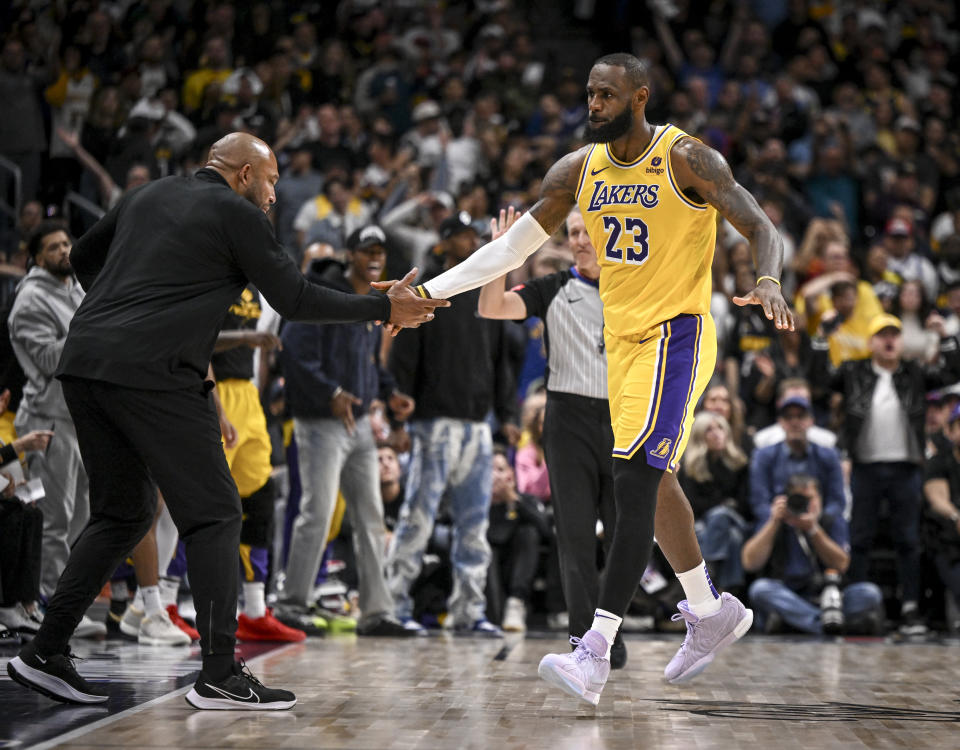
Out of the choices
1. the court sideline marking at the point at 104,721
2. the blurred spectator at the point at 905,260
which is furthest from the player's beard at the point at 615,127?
the blurred spectator at the point at 905,260

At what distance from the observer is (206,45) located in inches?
505

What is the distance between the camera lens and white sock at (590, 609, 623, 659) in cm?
435

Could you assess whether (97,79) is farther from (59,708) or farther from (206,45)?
(59,708)

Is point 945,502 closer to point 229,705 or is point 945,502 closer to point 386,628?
point 386,628

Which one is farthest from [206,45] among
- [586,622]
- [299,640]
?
[586,622]

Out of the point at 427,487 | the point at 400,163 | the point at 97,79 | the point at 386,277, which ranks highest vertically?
the point at 97,79

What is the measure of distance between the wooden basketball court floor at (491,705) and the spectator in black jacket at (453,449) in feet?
4.15

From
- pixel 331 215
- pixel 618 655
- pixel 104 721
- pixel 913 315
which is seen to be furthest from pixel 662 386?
pixel 913 315

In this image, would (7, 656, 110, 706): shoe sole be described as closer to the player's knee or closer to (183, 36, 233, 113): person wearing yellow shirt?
the player's knee

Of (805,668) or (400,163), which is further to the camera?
(400,163)

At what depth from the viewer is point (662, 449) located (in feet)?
14.5

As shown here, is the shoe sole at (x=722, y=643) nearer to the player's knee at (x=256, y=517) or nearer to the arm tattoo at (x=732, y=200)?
the arm tattoo at (x=732, y=200)

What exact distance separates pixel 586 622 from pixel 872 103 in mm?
10659

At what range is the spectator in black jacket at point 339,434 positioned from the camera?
7.07 meters
